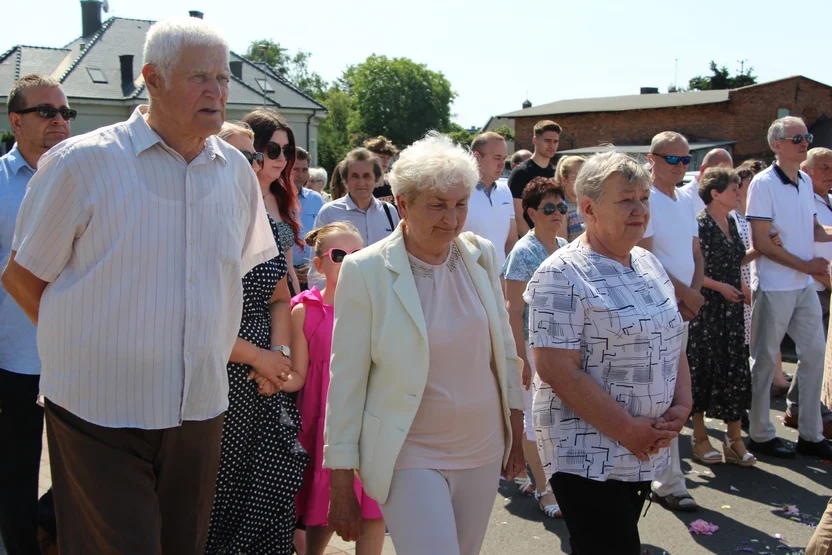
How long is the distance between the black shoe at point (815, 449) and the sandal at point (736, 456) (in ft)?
1.64

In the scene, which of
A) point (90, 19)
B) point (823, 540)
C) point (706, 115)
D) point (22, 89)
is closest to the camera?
point (823, 540)

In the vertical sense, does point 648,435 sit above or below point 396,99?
below

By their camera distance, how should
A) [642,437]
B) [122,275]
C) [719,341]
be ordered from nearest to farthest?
[122,275] → [642,437] → [719,341]

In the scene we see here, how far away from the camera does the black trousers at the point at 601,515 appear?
3172 mm

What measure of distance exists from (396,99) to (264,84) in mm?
40441

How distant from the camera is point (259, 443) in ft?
12.8

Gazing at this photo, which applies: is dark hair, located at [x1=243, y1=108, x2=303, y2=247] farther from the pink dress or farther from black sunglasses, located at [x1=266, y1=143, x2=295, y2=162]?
the pink dress

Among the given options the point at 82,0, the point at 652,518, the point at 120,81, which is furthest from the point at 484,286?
the point at 82,0

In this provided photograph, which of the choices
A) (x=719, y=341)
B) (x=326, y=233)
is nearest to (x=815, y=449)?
(x=719, y=341)

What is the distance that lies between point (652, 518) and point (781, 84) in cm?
4359

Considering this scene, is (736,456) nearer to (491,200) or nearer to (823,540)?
(491,200)

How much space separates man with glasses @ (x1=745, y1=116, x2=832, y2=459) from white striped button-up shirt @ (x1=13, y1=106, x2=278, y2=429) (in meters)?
5.42

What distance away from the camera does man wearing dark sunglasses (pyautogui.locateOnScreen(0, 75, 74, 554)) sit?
3.79 meters

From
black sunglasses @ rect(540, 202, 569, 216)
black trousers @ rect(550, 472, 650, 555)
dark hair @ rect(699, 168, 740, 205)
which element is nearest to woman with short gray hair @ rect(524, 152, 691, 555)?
black trousers @ rect(550, 472, 650, 555)
